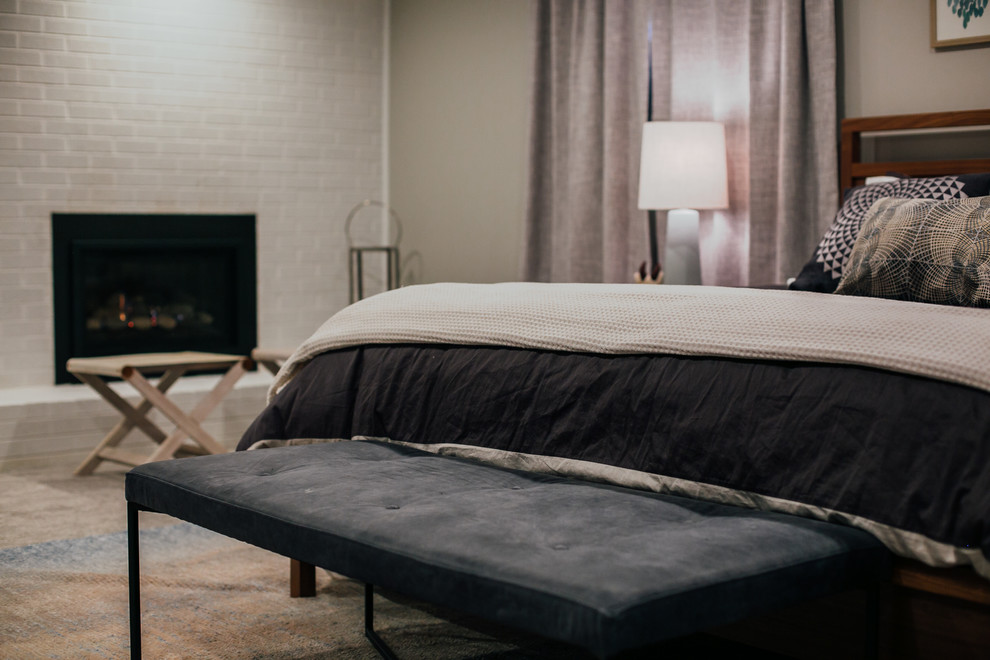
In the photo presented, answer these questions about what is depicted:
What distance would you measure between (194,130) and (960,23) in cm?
339

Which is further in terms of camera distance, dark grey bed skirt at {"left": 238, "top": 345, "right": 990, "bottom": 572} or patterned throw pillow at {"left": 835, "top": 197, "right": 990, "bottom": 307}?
Result: patterned throw pillow at {"left": 835, "top": 197, "right": 990, "bottom": 307}

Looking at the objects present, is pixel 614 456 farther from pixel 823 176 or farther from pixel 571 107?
pixel 571 107

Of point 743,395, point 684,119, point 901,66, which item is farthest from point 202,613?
point 901,66

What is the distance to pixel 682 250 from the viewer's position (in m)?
4.29

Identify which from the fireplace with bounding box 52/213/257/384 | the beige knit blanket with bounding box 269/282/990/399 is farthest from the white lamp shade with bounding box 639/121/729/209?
the fireplace with bounding box 52/213/257/384

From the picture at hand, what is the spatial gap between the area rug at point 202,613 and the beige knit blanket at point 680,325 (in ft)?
1.75

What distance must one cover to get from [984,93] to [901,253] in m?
1.92

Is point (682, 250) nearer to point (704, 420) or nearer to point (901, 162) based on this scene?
point (901, 162)

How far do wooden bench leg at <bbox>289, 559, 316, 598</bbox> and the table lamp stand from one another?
2.19 meters

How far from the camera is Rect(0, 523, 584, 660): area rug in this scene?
7.38ft

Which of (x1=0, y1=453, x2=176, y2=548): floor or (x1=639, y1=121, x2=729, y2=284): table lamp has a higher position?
(x1=639, y1=121, x2=729, y2=284): table lamp

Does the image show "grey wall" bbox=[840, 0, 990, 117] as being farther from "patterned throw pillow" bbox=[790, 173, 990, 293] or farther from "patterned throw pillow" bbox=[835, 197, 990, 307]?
"patterned throw pillow" bbox=[835, 197, 990, 307]

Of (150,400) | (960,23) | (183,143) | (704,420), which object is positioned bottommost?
(150,400)

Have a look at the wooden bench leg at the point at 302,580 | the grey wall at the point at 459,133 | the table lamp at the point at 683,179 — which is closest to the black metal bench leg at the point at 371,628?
the wooden bench leg at the point at 302,580
